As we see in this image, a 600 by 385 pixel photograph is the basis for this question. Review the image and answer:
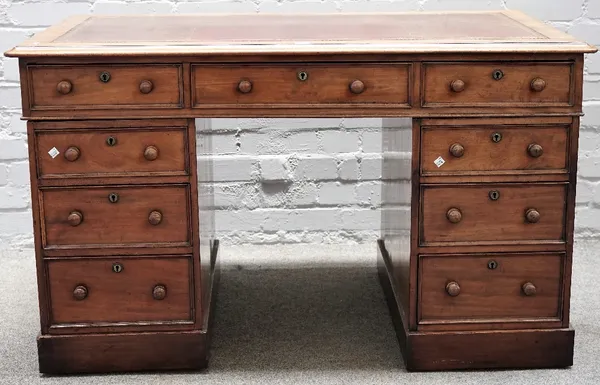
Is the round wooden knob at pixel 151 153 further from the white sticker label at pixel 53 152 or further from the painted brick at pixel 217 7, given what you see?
the painted brick at pixel 217 7

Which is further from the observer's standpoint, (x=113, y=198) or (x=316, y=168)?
(x=316, y=168)

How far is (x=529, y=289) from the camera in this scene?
96.9 inches

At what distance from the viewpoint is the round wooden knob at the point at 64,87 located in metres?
2.31

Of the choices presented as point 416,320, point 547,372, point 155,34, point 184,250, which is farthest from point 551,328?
point 155,34

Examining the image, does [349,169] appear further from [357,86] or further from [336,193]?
[357,86]

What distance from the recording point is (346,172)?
344 cm

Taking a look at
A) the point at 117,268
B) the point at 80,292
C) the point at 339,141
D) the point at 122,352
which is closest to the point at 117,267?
the point at 117,268

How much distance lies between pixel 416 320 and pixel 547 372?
1.24ft

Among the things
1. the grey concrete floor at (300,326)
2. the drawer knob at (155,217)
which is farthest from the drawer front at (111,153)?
the grey concrete floor at (300,326)

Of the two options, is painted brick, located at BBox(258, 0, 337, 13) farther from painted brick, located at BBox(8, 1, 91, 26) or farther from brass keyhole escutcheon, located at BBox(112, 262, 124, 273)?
brass keyhole escutcheon, located at BBox(112, 262, 124, 273)

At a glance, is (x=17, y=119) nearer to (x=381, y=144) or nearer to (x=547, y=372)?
(x=381, y=144)

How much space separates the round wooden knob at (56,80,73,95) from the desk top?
3.0 inches

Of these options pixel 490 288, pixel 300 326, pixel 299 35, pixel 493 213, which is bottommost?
pixel 300 326

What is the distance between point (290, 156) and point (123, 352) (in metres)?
1.15
